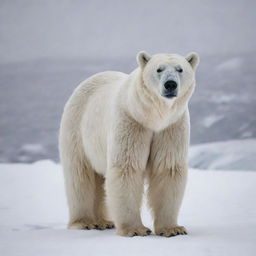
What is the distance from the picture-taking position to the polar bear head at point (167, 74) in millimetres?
4320

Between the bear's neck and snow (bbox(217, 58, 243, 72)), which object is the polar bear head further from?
snow (bbox(217, 58, 243, 72))

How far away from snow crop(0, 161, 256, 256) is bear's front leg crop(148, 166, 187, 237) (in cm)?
19

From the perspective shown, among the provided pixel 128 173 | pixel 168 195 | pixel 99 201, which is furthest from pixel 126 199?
pixel 99 201

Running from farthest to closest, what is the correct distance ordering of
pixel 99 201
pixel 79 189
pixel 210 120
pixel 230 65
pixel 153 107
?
pixel 230 65
pixel 210 120
pixel 99 201
pixel 79 189
pixel 153 107

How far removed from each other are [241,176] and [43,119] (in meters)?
9.83

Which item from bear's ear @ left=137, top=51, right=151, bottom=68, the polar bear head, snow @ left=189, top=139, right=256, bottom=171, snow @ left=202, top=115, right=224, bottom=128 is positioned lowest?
the polar bear head

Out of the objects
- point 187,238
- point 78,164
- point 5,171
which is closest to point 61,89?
point 5,171

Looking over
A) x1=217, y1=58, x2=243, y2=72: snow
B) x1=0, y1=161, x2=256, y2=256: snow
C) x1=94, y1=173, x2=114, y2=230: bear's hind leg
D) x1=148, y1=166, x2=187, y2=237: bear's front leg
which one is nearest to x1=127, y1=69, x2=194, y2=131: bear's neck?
x1=148, y1=166, x2=187, y2=237: bear's front leg

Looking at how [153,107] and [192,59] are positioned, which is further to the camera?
[192,59]

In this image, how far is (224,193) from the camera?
750 cm

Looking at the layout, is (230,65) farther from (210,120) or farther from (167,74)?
(167,74)

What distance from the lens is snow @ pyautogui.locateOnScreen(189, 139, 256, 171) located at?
11.8 meters

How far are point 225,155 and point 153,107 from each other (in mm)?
8332

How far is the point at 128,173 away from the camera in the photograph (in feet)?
15.1
